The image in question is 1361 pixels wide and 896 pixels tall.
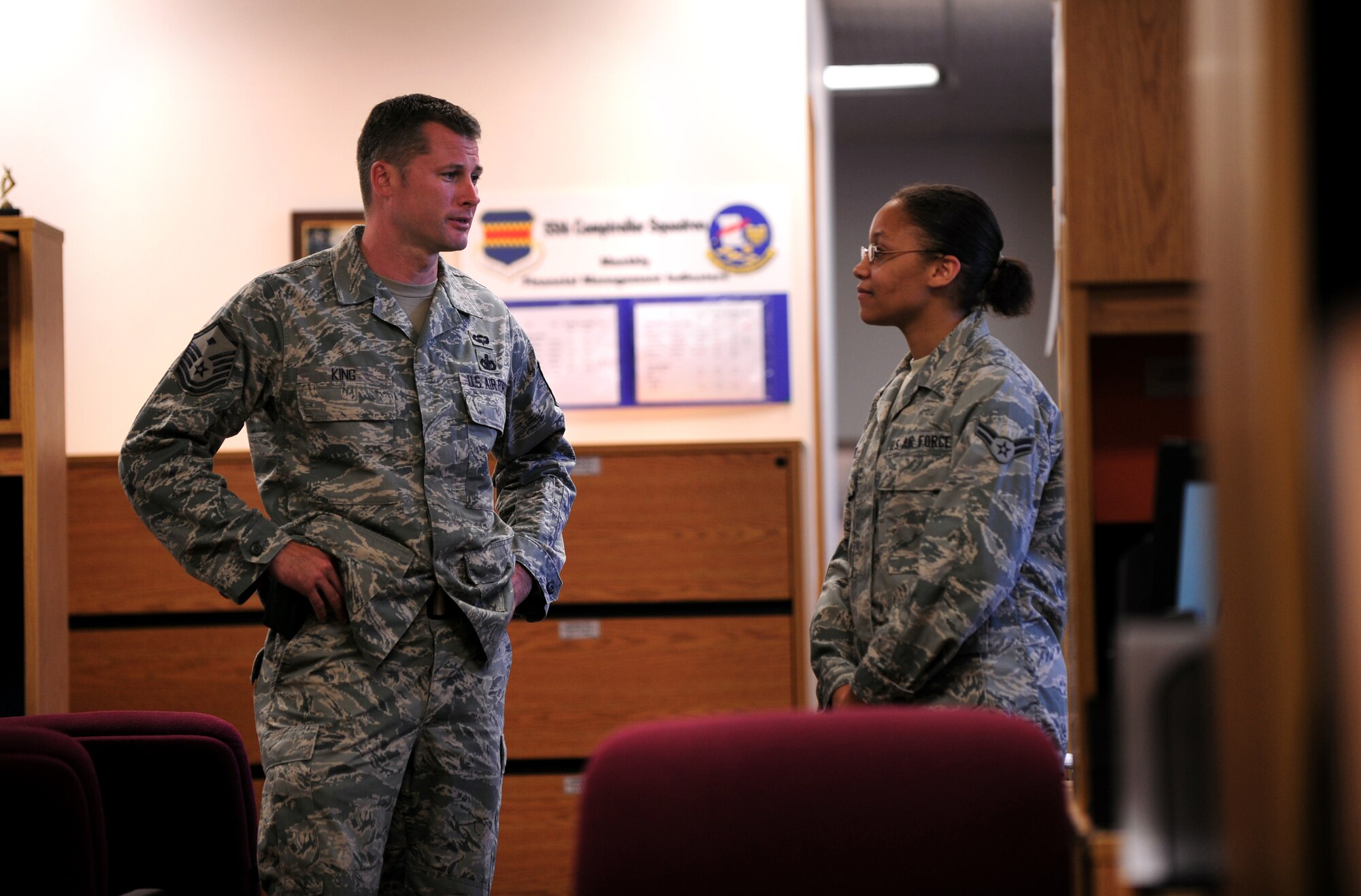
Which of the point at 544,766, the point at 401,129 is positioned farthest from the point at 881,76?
the point at 401,129

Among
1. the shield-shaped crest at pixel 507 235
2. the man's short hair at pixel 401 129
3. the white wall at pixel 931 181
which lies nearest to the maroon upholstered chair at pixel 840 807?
the man's short hair at pixel 401 129

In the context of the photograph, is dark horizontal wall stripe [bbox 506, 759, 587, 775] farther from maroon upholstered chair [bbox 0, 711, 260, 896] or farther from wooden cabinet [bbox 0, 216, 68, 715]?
maroon upholstered chair [bbox 0, 711, 260, 896]

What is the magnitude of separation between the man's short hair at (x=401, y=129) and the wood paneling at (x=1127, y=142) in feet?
3.33

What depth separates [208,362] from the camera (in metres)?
1.93

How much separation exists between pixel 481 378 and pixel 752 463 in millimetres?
1424

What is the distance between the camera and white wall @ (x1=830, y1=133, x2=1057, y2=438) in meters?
7.03

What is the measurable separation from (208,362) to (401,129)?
493 mm

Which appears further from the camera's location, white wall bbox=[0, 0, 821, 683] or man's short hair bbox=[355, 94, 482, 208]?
white wall bbox=[0, 0, 821, 683]

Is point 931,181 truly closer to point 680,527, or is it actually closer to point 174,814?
point 680,527

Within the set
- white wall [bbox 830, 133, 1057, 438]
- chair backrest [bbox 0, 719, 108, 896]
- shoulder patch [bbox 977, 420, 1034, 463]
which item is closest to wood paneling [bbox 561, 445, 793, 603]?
shoulder patch [bbox 977, 420, 1034, 463]

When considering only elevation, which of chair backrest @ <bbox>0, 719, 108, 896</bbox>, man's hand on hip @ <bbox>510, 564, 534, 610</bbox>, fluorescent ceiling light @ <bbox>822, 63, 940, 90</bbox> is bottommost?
chair backrest @ <bbox>0, 719, 108, 896</bbox>

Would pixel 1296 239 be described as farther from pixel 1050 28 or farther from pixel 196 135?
pixel 1050 28

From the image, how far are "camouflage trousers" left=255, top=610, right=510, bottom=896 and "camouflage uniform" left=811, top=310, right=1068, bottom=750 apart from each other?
55 centimetres

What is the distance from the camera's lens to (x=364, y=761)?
1838 mm
